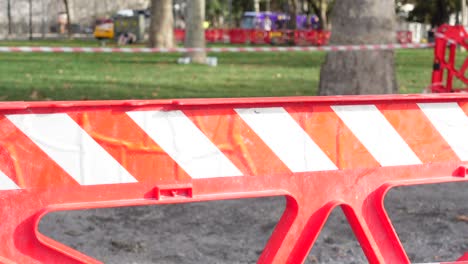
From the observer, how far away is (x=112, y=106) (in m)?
3.72

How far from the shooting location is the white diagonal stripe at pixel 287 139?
393 cm

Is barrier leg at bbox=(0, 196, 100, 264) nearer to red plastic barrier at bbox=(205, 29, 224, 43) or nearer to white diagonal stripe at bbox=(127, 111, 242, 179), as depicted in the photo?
white diagonal stripe at bbox=(127, 111, 242, 179)

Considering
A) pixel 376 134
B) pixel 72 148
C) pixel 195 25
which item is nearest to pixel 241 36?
pixel 195 25

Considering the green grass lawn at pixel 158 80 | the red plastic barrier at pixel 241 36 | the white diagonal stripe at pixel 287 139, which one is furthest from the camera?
the red plastic barrier at pixel 241 36

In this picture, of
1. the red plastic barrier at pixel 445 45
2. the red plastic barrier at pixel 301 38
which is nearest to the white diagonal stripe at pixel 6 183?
the red plastic barrier at pixel 445 45

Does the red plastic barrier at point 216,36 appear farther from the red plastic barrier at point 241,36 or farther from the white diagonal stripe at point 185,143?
the white diagonal stripe at point 185,143

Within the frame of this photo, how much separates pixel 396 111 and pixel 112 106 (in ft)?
4.14

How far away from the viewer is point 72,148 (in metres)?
3.71

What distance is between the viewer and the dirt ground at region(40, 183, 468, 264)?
228 inches

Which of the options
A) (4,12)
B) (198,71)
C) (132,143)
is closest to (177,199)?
(132,143)

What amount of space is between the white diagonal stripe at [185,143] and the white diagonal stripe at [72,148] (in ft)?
0.63

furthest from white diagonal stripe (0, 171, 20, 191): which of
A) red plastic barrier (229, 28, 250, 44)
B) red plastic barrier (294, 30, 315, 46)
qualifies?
red plastic barrier (229, 28, 250, 44)

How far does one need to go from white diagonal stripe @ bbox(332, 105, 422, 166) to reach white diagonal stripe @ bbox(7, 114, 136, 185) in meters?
0.99

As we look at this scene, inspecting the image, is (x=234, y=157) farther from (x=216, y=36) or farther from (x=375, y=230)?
(x=216, y=36)
